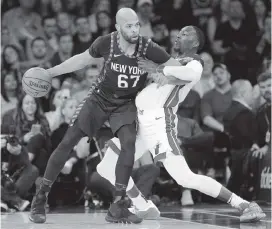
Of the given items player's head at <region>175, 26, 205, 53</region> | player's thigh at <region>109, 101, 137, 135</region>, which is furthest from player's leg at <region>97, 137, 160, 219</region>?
player's head at <region>175, 26, 205, 53</region>

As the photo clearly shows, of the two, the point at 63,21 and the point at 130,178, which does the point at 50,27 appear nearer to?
the point at 63,21

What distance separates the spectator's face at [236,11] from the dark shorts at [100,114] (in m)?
4.36

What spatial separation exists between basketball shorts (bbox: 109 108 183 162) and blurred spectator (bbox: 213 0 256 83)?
Result: 12.4ft

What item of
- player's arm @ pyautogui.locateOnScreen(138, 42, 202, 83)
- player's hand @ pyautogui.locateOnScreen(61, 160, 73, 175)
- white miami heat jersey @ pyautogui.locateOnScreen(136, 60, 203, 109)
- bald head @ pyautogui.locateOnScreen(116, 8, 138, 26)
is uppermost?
bald head @ pyautogui.locateOnScreen(116, 8, 138, 26)

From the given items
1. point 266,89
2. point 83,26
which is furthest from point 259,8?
point 83,26

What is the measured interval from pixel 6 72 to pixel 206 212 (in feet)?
10.1

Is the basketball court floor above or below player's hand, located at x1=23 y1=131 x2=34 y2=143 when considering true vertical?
below

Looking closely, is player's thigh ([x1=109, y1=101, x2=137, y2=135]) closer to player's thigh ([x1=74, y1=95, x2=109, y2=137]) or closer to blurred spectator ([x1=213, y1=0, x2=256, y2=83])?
player's thigh ([x1=74, y1=95, x2=109, y2=137])

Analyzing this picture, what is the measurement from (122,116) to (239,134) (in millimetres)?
3101

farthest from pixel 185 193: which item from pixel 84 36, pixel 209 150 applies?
pixel 84 36

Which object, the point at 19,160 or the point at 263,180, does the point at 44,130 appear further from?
the point at 263,180

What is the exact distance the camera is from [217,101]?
8719mm

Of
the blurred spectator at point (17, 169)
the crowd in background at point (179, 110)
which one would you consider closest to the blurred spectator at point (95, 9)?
the crowd in background at point (179, 110)

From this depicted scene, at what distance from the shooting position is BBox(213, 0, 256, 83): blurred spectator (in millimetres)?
9391
